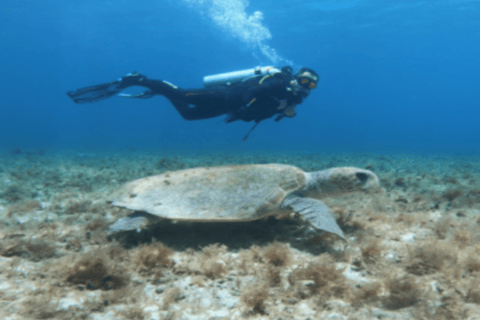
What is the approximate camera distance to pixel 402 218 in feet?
14.6

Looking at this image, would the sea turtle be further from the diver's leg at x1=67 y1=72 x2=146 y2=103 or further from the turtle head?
the diver's leg at x1=67 y1=72 x2=146 y2=103

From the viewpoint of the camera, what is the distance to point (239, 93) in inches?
317

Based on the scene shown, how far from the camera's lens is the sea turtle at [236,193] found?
374 centimetres

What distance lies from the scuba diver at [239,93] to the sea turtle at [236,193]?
3133 mm

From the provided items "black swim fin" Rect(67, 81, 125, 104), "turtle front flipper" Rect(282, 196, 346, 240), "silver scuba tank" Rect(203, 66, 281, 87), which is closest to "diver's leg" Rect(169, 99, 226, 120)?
"silver scuba tank" Rect(203, 66, 281, 87)

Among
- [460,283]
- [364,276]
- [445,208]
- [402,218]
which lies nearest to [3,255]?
[364,276]

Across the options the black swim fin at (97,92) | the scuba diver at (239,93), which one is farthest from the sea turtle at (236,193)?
the black swim fin at (97,92)

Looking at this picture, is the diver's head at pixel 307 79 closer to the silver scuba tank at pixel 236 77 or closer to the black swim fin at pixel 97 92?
the silver scuba tank at pixel 236 77

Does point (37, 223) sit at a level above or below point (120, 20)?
below

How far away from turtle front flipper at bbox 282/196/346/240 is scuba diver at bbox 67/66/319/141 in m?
3.66

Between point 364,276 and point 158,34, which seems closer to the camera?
point 364,276

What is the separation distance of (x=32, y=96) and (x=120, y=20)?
15929 centimetres

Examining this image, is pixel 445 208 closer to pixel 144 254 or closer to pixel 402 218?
pixel 402 218

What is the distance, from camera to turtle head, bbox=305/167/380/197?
4.36 m
